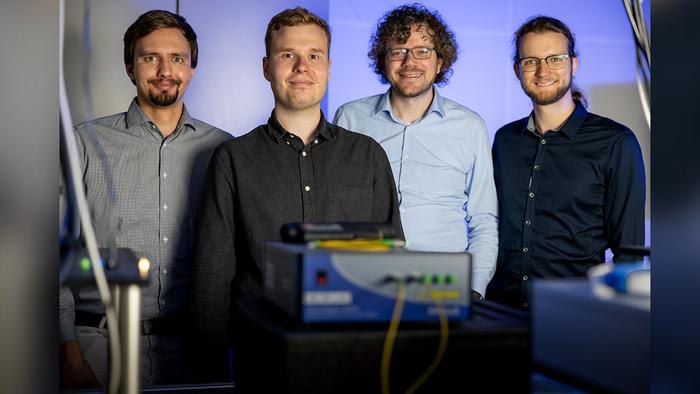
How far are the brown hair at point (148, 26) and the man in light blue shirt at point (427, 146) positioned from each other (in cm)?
68

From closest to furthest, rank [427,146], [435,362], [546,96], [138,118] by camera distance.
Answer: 1. [435,362]
2. [138,118]
3. [427,146]
4. [546,96]

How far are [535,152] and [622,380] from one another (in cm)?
93

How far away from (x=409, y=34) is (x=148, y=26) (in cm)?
99

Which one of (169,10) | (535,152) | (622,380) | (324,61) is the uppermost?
(169,10)

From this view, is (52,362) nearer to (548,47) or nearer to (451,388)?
(451,388)

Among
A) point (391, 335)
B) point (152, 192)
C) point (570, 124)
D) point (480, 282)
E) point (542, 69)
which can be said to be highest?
point (542, 69)

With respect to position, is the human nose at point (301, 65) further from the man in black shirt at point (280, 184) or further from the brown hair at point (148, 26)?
the brown hair at point (148, 26)

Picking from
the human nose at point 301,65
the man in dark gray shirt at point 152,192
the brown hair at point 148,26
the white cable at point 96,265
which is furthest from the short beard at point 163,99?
the white cable at point 96,265

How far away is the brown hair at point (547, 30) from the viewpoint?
3027 millimetres

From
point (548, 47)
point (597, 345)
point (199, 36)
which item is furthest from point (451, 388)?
point (548, 47)

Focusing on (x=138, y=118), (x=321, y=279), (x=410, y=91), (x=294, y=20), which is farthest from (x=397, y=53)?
(x=321, y=279)

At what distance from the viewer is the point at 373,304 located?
3.63 ft

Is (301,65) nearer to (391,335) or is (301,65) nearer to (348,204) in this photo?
(348,204)

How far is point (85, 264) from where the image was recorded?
1.05 meters
